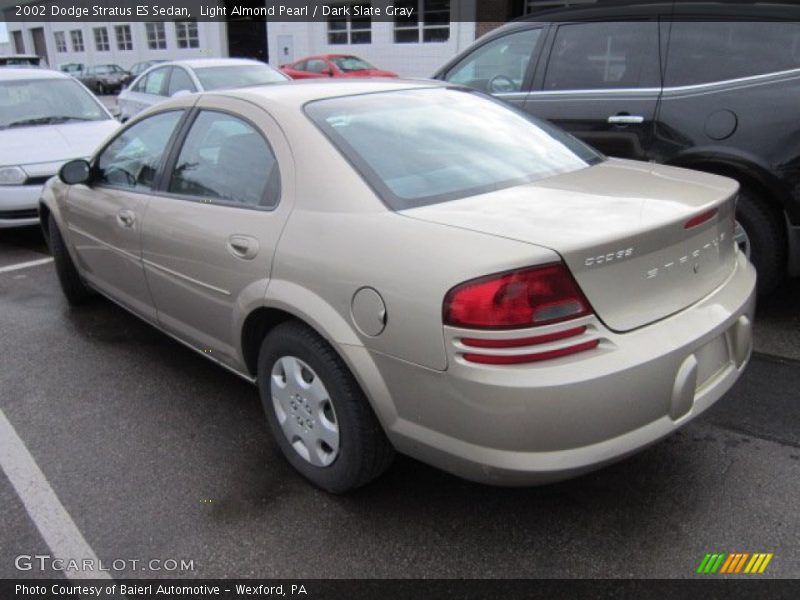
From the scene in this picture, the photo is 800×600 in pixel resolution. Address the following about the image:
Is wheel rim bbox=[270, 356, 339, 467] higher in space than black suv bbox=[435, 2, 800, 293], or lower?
lower

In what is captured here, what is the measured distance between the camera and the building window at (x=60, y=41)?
4164 cm

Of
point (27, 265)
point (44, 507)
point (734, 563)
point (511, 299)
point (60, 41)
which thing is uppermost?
point (511, 299)

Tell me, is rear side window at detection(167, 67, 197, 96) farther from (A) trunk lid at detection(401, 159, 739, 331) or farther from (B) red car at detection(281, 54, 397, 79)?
(B) red car at detection(281, 54, 397, 79)

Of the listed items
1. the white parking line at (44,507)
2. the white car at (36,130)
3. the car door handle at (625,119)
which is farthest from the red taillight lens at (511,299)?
the white car at (36,130)

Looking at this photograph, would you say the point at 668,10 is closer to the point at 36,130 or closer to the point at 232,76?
the point at 36,130

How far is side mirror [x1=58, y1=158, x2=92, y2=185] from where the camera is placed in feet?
12.8

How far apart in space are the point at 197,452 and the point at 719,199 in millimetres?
2389

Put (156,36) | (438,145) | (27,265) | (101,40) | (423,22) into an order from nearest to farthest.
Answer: (438,145)
(27,265)
(423,22)
(156,36)
(101,40)

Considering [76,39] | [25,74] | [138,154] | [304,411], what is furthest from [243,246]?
[76,39]

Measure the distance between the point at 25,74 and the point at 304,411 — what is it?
689cm

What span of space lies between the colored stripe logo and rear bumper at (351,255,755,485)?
19.1 inches

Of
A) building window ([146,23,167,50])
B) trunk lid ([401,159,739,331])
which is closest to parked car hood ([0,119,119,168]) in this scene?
trunk lid ([401,159,739,331])

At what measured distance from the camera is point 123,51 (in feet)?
116

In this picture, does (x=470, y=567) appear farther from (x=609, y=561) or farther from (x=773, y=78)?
(x=773, y=78)
